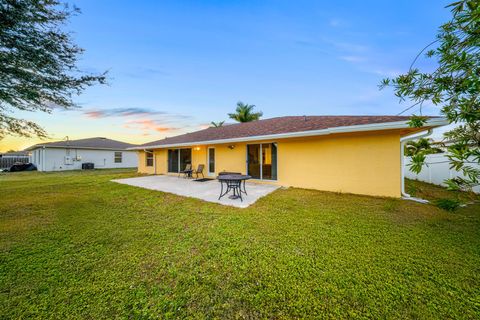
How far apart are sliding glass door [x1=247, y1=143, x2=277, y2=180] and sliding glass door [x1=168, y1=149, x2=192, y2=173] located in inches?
187

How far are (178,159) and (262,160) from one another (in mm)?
6592

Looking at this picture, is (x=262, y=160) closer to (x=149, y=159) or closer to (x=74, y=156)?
(x=149, y=159)

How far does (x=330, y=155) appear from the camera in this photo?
23.8 ft

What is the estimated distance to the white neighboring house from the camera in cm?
1800

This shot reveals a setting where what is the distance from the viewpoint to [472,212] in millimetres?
4715

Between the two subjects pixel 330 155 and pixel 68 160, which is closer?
pixel 330 155

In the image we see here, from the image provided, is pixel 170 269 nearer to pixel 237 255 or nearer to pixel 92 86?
pixel 237 255

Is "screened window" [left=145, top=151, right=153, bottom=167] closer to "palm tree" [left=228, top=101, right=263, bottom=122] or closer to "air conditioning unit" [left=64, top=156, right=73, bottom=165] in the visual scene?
"air conditioning unit" [left=64, top=156, right=73, bottom=165]

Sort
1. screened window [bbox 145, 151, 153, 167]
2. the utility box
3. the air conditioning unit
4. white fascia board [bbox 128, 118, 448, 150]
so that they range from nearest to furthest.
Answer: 1. white fascia board [bbox 128, 118, 448, 150]
2. screened window [bbox 145, 151, 153, 167]
3. the air conditioning unit
4. the utility box

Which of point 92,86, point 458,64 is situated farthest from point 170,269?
point 92,86

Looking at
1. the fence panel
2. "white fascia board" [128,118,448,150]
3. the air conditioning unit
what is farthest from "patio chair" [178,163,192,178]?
the fence panel

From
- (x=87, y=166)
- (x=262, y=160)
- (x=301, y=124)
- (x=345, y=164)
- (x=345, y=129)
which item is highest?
(x=301, y=124)

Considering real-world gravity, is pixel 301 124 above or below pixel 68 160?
above

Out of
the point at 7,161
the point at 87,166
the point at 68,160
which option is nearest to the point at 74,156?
the point at 68,160
